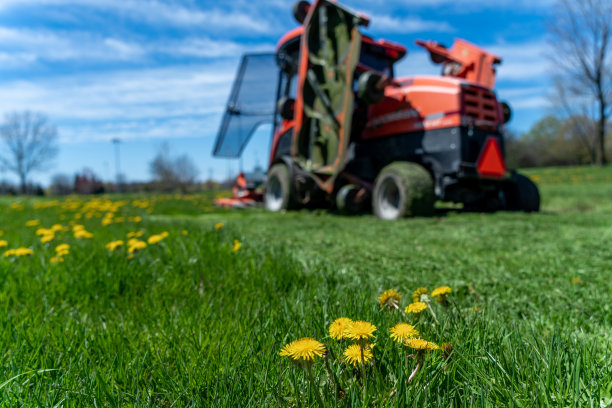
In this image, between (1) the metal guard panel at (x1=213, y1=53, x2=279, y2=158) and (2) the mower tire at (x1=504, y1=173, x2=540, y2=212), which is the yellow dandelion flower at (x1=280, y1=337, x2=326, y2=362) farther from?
(1) the metal guard panel at (x1=213, y1=53, x2=279, y2=158)

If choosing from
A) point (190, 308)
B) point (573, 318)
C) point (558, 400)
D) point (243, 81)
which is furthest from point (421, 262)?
point (243, 81)

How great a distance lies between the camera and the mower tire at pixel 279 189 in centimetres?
655

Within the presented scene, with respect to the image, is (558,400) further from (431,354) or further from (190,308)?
(190,308)

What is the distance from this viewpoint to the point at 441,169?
16.4ft

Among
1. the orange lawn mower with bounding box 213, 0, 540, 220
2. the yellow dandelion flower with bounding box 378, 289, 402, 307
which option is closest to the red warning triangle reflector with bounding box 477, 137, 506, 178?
the orange lawn mower with bounding box 213, 0, 540, 220

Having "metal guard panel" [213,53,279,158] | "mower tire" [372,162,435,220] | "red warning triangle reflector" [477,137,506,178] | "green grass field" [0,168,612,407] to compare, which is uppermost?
"metal guard panel" [213,53,279,158]

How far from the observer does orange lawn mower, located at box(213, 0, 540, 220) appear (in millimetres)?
4812

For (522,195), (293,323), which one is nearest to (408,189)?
(522,195)

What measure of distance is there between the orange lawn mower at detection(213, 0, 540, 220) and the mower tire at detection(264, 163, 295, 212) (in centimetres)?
3

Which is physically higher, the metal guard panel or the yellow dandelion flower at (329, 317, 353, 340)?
the metal guard panel

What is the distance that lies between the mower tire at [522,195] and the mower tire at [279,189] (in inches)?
130

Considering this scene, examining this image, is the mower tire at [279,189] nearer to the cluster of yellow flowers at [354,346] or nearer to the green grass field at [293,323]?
the green grass field at [293,323]

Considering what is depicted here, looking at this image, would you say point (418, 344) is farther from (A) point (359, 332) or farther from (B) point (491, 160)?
(B) point (491, 160)

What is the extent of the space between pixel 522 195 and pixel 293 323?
18.1 ft
